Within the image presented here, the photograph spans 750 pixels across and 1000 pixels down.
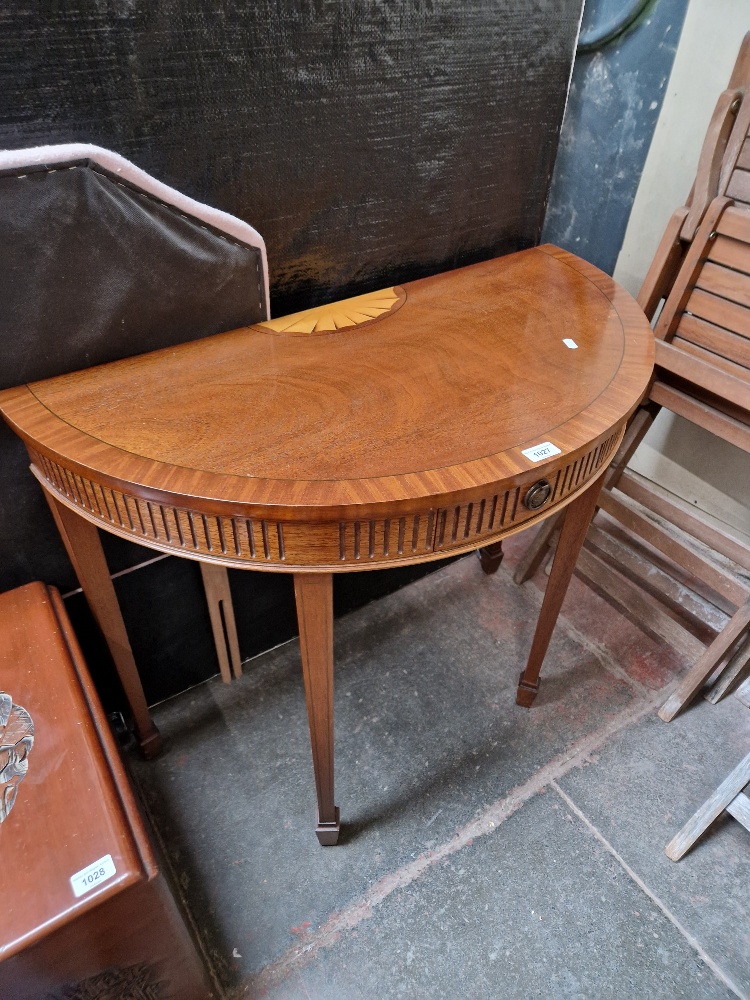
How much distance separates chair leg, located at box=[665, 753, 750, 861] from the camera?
1.28m

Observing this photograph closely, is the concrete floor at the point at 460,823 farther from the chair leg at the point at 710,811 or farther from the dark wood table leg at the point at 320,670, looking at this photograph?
the dark wood table leg at the point at 320,670

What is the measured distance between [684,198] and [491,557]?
3.49ft

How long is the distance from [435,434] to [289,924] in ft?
3.12

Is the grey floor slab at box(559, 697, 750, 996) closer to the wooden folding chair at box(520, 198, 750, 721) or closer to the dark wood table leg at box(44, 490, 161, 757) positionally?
the wooden folding chair at box(520, 198, 750, 721)

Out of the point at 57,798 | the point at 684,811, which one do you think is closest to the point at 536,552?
the point at 684,811

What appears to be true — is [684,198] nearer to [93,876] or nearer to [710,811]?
[710,811]

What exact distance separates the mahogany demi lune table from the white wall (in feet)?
2.52

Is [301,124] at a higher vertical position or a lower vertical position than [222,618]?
higher

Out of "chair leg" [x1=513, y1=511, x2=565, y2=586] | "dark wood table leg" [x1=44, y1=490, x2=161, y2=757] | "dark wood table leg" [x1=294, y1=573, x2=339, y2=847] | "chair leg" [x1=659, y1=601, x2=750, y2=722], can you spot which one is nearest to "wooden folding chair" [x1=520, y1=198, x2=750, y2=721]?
A: "chair leg" [x1=659, y1=601, x2=750, y2=722]

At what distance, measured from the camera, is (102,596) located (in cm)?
117

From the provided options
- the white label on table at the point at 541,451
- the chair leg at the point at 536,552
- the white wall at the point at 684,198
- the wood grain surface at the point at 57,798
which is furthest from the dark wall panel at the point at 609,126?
the wood grain surface at the point at 57,798

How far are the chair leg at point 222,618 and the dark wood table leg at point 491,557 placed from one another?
0.74 metres

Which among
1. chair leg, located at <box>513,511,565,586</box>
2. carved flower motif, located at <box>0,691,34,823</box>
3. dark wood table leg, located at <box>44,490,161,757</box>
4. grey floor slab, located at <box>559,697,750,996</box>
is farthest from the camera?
chair leg, located at <box>513,511,565,586</box>

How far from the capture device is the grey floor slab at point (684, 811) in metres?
Answer: 1.21
